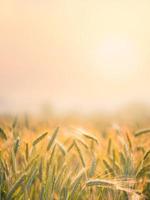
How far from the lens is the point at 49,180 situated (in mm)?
2068

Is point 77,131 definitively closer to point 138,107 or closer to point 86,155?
point 86,155

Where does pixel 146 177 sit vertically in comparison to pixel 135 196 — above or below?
above

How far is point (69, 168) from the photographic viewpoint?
2301 mm

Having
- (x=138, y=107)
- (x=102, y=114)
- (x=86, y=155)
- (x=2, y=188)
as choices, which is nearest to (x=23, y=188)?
(x=2, y=188)

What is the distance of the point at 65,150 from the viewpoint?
232 centimetres

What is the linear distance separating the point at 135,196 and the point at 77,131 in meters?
0.45

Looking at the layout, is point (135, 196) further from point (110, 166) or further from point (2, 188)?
point (2, 188)

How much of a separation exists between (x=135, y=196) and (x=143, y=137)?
0.91 metres

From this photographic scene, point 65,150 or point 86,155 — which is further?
point 86,155

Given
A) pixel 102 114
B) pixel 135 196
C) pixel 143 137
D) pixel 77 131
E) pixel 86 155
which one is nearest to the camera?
pixel 135 196

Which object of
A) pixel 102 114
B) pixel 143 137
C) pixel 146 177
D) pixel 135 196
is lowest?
pixel 135 196

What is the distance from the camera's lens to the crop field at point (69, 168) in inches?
81.1

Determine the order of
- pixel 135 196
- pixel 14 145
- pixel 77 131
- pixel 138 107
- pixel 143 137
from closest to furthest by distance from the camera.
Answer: pixel 135 196, pixel 14 145, pixel 77 131, pixel 143 137, pixel 138 107

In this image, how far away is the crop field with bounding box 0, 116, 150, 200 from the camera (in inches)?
81.1
